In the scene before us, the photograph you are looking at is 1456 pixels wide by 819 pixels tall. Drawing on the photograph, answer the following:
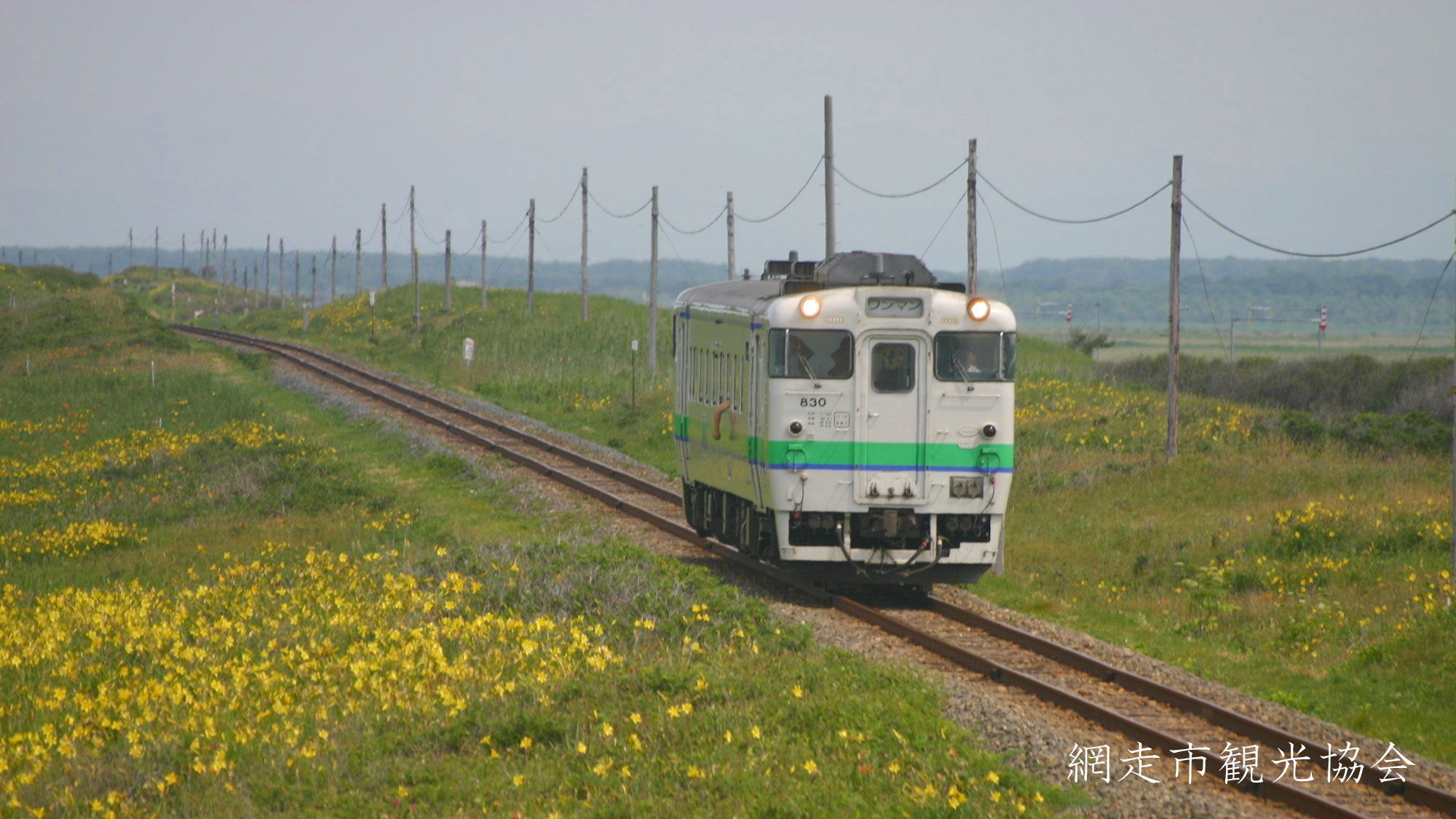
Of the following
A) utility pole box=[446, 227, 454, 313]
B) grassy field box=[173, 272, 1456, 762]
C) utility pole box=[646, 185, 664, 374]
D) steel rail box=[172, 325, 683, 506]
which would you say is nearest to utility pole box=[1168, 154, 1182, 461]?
grassy field box=[173, 272, 1456, 762]

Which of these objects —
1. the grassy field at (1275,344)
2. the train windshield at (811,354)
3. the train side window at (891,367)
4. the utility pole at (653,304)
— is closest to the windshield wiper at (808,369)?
the train windshield at (811,354)

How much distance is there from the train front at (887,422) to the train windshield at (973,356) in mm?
11

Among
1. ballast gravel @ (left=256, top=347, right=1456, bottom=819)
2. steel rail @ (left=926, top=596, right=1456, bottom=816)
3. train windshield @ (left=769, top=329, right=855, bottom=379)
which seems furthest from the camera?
train windshield @ (left=769, top=329, right=855, bottom=379)

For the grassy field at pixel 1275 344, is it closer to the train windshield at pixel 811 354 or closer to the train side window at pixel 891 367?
the train side window at pixel 891 367

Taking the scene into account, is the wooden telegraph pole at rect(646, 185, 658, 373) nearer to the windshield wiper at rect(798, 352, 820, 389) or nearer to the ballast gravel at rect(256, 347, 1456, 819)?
the ballast gravel at rect(256, 347, 1456, 819)

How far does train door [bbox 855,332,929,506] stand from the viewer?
14.5 meters

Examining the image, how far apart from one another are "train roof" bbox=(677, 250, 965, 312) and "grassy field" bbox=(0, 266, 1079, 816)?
3.26m

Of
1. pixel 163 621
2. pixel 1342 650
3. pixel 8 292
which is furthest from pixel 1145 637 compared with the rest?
pixel 8 292

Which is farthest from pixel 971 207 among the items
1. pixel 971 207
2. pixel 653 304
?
pixel 653 304

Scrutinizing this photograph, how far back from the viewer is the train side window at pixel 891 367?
575 inches

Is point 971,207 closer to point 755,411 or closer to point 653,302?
point 755,411

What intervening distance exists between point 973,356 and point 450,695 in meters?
7.26

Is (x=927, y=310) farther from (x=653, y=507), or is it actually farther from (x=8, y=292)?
(x=8, y=292)

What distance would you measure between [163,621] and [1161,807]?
29.9 feet
